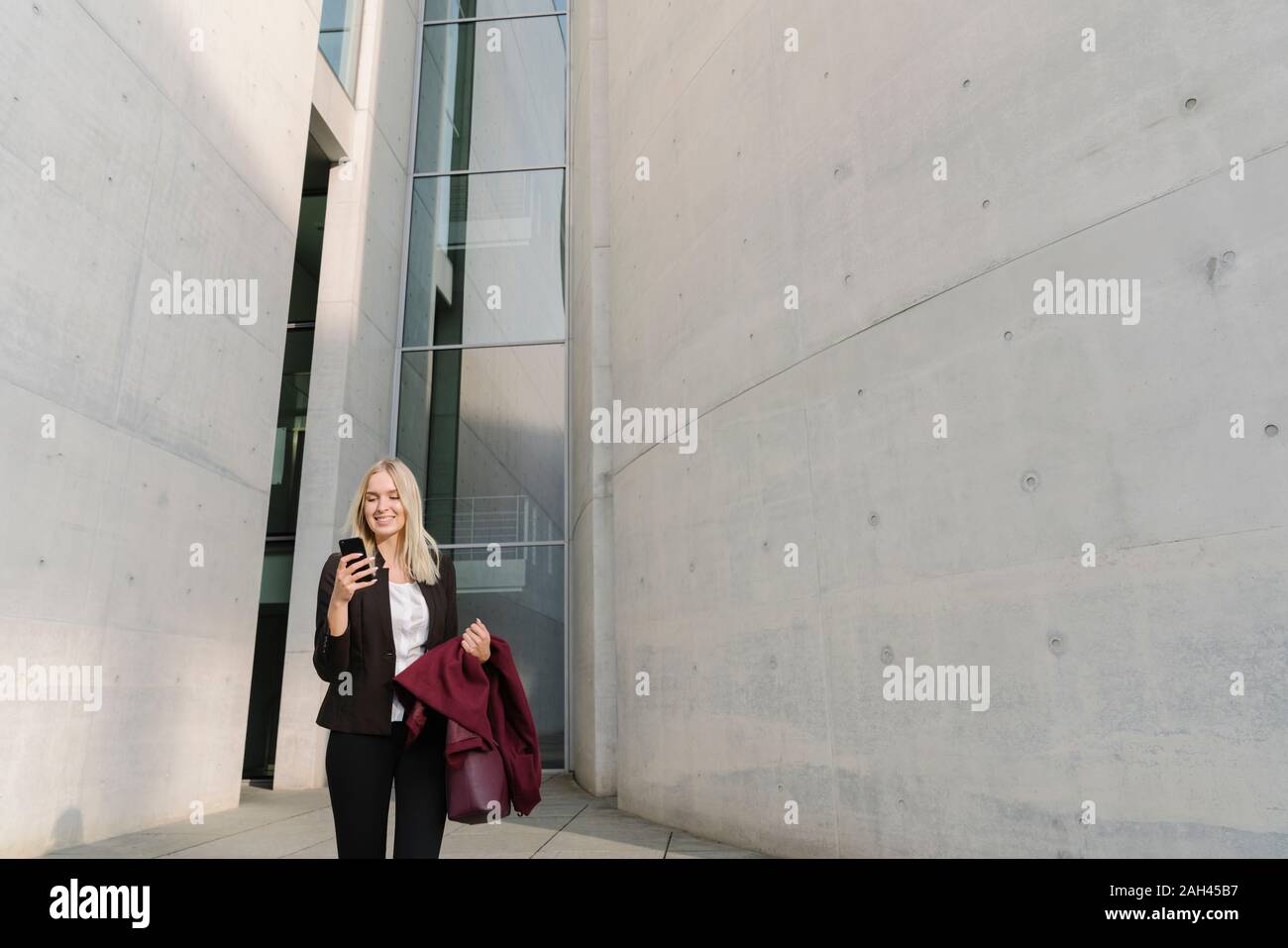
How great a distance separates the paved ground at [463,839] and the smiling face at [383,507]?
3.30m

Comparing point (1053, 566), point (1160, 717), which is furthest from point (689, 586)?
point (1160, 717)

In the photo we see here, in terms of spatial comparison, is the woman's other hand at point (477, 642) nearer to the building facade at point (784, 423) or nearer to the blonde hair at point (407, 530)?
the blonde hair at point (407, 530)

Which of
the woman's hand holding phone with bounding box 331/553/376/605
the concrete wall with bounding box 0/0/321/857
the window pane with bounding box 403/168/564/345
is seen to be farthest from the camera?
the window pane with bounding box 403/168/564/345

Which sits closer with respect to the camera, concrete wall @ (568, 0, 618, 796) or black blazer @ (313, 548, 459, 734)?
black blazer @ (313, 548, 459, 734)

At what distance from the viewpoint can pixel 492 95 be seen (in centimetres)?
1272

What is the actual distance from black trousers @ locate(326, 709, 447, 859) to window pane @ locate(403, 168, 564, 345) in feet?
31.5

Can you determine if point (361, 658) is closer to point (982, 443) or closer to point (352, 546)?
point (352, 546)

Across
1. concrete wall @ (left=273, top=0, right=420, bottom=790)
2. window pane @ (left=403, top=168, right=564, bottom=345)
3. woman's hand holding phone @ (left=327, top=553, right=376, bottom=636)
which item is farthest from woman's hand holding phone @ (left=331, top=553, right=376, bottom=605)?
window pane @ (left=403, top=168, right=564, bottom=345)

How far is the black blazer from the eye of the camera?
7.82ft

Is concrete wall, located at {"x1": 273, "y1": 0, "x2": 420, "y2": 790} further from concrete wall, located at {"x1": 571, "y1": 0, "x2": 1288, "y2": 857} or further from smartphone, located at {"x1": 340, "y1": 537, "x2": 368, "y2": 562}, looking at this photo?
smartphone, located at {"x1": 340, "y1": 537, "x2": 368, "y2": 562}

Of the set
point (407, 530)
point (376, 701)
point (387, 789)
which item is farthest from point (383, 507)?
point (387, 789)

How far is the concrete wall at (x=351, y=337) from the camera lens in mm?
9227

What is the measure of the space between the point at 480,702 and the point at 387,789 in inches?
14.3

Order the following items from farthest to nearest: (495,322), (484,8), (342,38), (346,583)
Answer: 1. (484,8)
2. (495,322)
3. (342,38)
4. (346,583)
